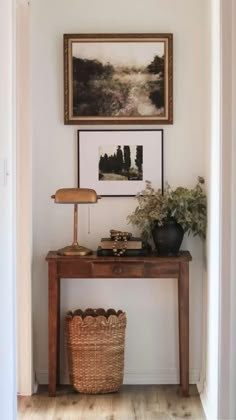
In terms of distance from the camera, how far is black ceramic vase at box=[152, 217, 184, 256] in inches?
145

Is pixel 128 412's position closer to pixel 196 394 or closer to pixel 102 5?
pixel 196 394

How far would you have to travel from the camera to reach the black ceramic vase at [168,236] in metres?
3.68

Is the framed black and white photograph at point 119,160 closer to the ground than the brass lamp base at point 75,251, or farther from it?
farther from it

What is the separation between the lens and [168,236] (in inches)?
145

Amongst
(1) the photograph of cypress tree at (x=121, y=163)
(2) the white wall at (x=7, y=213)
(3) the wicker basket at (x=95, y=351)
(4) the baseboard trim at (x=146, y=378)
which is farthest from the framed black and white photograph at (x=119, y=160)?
(4) the baseboard trim at (x=146, y=378)

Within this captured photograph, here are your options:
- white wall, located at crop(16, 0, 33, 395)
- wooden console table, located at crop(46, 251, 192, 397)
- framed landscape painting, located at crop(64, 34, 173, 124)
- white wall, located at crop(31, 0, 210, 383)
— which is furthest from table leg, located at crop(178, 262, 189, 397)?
framed landscape painting, located at crop(64, 34, 173, 124)

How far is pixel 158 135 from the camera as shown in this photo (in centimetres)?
391

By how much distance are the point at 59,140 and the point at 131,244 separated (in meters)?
0.80

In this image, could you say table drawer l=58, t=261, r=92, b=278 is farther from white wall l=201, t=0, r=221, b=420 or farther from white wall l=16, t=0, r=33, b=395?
white wall l=201, t=0, r=221, b=420

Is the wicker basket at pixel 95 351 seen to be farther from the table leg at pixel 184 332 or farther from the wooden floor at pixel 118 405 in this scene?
the table leg at pixel 184 332

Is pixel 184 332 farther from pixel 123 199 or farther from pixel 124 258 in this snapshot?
pixel 123 199

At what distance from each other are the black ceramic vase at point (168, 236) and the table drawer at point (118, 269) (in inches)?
7.2

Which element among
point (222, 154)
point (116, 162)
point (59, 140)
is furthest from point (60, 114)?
point (222, 154)

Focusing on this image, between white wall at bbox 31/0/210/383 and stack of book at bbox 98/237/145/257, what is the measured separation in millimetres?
254
